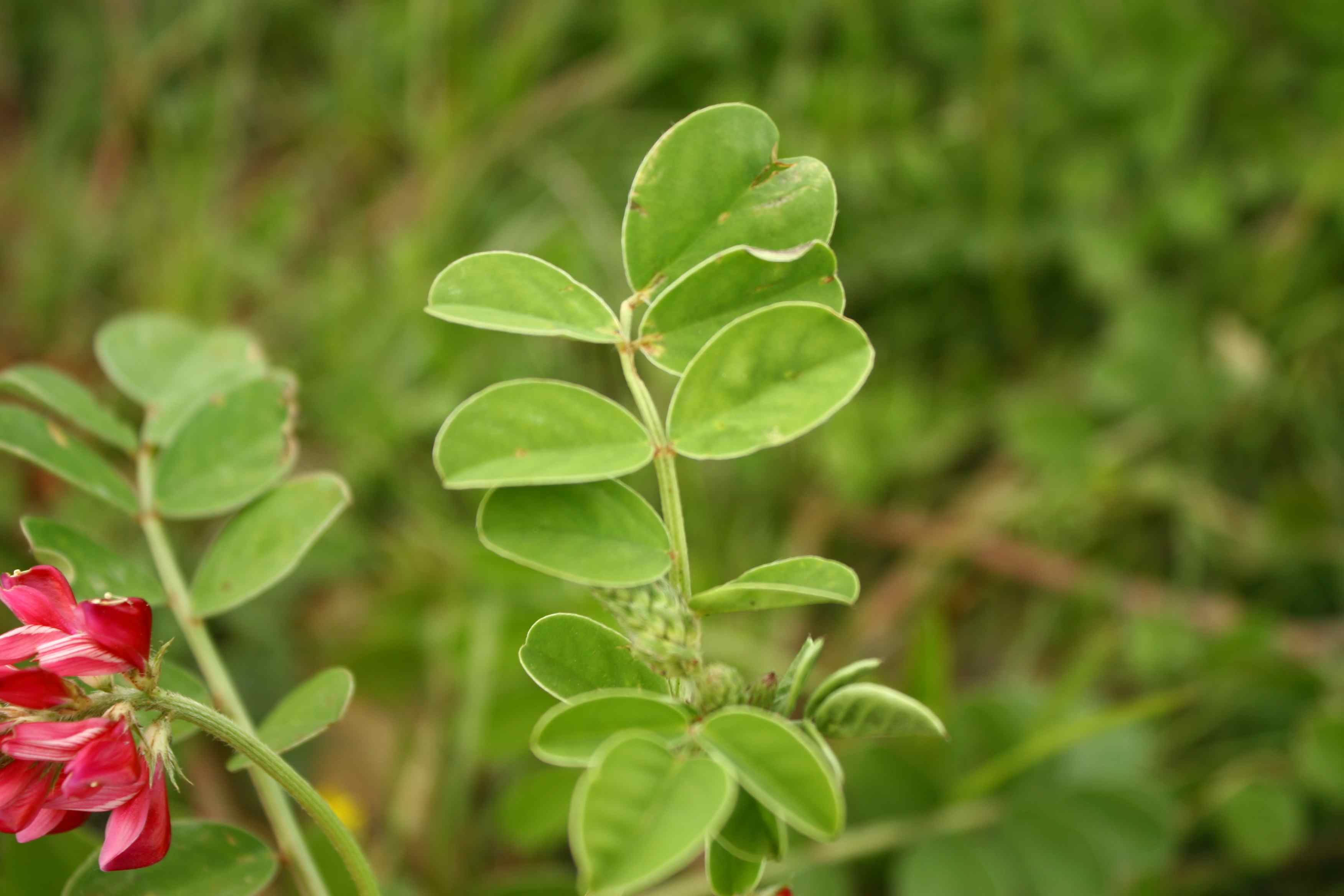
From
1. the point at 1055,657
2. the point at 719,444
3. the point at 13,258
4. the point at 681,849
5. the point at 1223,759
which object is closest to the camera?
the point at 681,849

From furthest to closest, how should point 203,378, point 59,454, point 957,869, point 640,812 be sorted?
point 957,869, point 203,378, point 59,454, point 640,812

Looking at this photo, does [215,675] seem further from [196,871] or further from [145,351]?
[145,351]

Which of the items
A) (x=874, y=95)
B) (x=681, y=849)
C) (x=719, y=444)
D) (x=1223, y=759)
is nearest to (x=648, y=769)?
(x=681, y=849)

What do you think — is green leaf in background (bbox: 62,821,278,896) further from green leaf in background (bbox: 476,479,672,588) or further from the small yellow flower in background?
the small yellow flower in background

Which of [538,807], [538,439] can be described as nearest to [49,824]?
[538,439]

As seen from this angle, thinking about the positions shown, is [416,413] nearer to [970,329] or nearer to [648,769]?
[970,329]

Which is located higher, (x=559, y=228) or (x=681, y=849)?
(x=681, y=849)

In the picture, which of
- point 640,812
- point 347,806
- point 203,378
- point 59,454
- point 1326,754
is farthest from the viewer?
point 347,806
